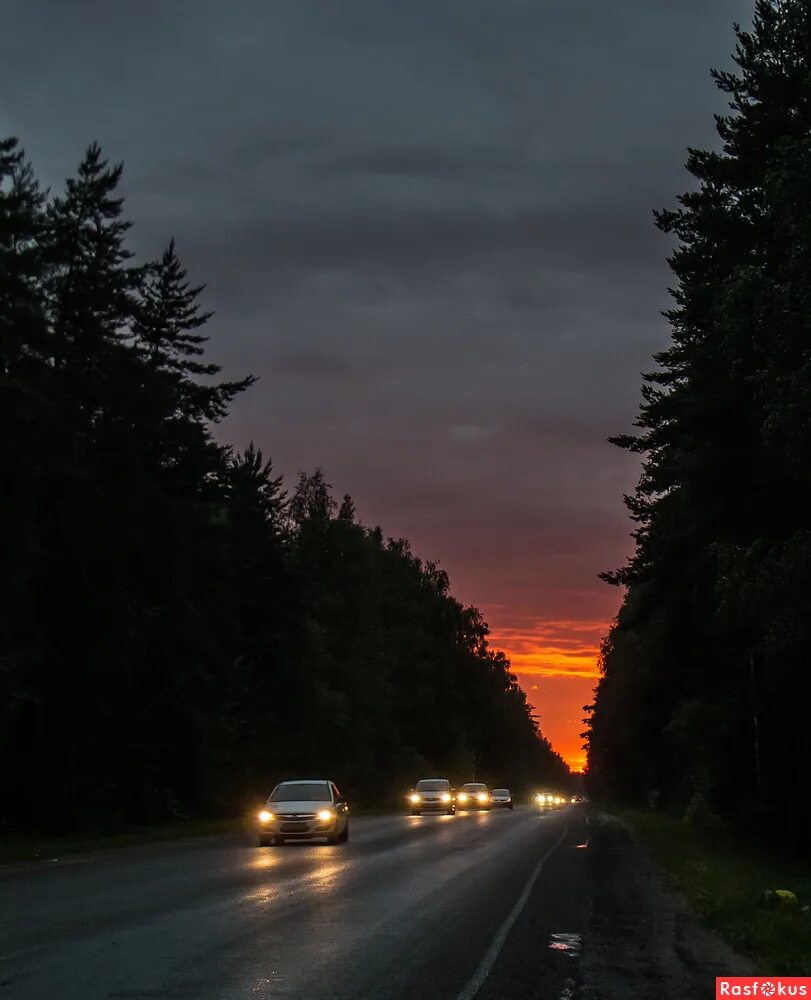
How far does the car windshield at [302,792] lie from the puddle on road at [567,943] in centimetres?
1801

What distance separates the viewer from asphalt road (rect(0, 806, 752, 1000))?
30.6 ft

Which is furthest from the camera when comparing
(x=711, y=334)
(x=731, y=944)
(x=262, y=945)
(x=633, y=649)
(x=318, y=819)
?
(x=633, y=649)

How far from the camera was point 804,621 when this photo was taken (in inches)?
738

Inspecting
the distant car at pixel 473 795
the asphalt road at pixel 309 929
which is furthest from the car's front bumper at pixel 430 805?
the asphalt road at pixel 309 929

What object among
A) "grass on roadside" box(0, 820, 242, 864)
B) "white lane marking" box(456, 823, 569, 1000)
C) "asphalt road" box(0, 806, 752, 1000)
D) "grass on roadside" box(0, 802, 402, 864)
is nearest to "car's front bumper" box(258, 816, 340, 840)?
"grass on roadside" box(0, 802, 402, 864)

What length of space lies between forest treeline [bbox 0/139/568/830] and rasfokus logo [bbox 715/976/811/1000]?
889 inches

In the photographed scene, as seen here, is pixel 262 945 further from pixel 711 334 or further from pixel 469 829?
pixel 469 829

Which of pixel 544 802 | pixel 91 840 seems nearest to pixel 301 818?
pixel 91 840

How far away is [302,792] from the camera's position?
30531 mm

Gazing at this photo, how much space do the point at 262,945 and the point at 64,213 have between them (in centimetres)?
3686

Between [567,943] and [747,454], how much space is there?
15.3m

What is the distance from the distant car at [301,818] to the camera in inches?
1132

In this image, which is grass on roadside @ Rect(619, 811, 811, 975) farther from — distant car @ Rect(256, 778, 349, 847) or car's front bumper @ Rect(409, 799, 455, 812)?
car's front bumper @ Rect(409, 799, 455, 812)

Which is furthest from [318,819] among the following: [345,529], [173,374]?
[345,529]
